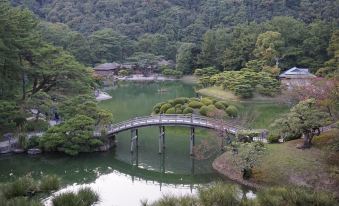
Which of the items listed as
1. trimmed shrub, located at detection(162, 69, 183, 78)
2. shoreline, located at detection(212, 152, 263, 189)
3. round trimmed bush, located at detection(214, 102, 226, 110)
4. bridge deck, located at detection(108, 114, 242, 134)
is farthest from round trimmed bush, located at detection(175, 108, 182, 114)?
trimmed shrub, located at detection(162, 69, 183, 78)

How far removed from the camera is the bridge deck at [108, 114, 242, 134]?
27.3 metres

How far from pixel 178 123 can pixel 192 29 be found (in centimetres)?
5961

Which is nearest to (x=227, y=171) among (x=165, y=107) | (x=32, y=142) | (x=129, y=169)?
(x=129, y=169)

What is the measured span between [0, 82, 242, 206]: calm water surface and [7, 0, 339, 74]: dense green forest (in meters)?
27.9

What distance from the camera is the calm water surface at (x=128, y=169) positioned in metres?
22.7

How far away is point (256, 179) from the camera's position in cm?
2217

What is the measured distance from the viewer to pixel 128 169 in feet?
86.0

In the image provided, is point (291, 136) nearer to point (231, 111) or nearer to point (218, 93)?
point (231, 111)

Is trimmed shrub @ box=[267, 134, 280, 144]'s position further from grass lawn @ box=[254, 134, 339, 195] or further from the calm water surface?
the calm water surface

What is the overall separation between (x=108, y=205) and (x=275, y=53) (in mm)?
38112

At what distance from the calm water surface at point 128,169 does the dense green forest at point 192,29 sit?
91.6ft

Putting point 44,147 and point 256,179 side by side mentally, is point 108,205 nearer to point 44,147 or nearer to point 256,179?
point 256,179

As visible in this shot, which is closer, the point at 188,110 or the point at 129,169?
the point at 129,169

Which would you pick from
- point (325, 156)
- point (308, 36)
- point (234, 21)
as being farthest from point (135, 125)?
point (234, 21)
